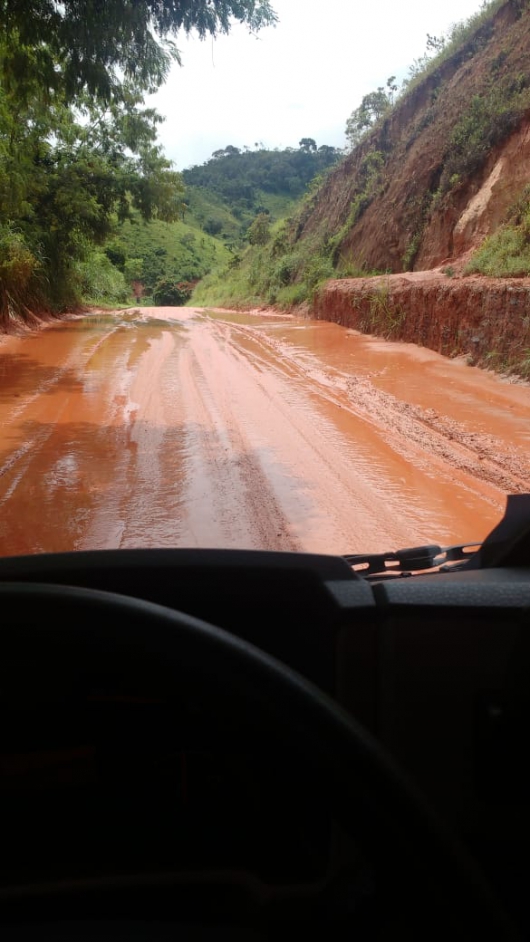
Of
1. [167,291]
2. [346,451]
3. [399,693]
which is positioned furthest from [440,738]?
[167,291]

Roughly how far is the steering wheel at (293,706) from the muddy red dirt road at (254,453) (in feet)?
11.9

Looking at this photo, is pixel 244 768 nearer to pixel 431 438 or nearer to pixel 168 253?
pixel 431 438

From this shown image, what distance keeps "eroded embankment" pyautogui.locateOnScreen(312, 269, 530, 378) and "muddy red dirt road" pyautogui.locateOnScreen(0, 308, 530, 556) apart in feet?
1.75

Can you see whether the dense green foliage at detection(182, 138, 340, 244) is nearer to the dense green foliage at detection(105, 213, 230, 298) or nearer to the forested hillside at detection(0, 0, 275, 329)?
the dense green foliage at detection(105, 213, 230, 298)

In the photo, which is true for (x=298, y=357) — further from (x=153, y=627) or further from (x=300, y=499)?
(x=153, y=627)

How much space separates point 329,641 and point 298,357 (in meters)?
11.9

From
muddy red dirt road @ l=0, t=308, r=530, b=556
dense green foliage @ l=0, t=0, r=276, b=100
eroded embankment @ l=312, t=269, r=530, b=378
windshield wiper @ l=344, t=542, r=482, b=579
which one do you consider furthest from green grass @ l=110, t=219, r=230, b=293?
windshield wiper @ l=344, t=542, r=482, b=579

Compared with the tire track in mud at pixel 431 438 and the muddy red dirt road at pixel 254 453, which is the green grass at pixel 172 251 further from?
the tire track in mud at pixel 431 438

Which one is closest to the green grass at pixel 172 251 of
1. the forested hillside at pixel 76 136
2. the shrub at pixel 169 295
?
the shrub at pixel 169 295

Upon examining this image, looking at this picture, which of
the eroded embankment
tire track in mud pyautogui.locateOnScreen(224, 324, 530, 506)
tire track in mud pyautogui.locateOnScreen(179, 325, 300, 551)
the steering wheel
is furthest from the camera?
the eroded embankment

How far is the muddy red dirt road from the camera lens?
15.5 ft

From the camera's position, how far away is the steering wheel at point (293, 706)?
0.67 metres

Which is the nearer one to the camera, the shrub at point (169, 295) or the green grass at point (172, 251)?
the shrub at point (169, 295)

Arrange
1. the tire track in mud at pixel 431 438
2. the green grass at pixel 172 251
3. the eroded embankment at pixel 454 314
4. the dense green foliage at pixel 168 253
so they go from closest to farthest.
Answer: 1. the tire track in mud at pixel 431 438
2. the eroded embankment at pixel 454 314
3. the dense green foliage at pixel 168 253
4. the green grass at pixel 172 251
